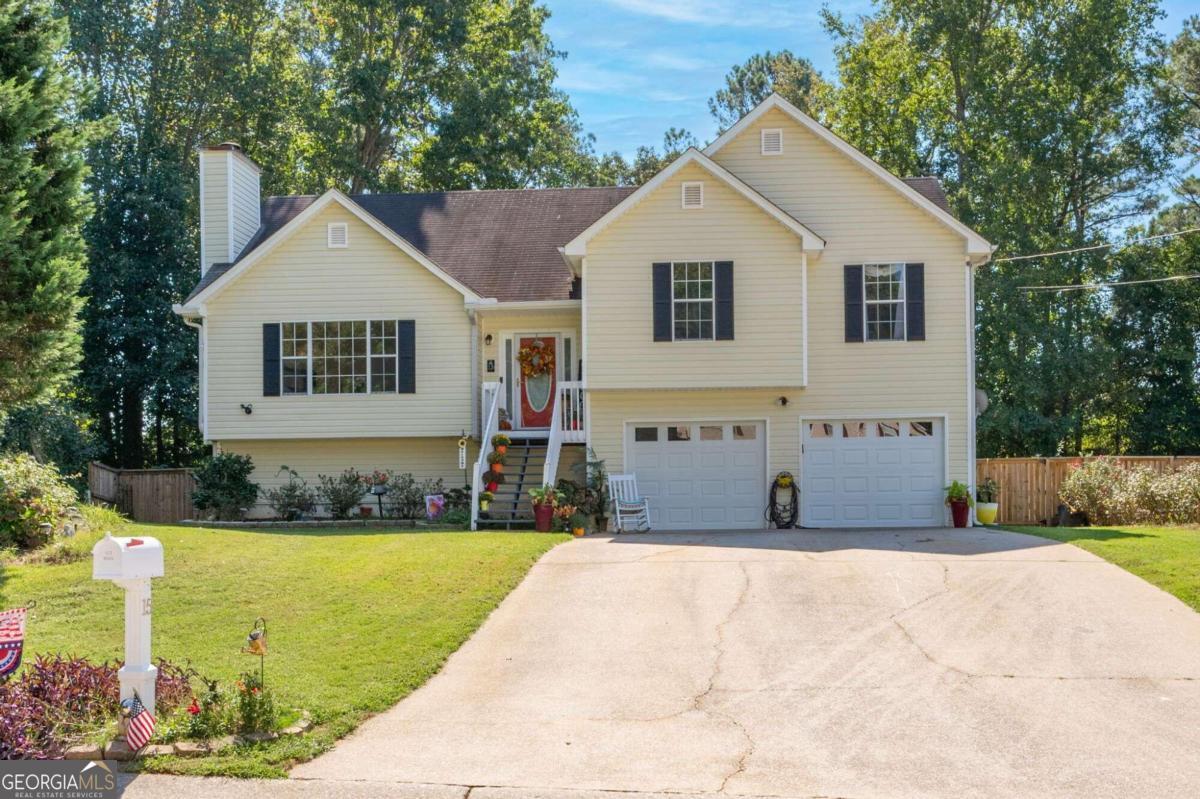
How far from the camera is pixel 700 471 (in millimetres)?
20344

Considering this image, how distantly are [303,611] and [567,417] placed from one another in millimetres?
9639

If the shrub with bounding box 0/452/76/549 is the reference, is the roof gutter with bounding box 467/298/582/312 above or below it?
above

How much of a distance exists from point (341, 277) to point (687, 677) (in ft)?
44.3

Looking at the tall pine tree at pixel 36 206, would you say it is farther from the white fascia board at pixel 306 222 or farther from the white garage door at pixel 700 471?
the white garage door at pixel 700 471

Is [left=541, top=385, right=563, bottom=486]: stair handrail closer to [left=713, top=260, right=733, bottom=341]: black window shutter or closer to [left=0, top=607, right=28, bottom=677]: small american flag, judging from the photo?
[left=713, top=260, right=733, bottom=341]: black window shutter

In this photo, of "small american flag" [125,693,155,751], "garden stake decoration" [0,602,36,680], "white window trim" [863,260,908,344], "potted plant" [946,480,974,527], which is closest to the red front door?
"white window trim" [863,260,908,344]

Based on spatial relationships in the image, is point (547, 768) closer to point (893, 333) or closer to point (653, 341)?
point (653, 341)

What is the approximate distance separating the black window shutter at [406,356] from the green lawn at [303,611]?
18.1 ft

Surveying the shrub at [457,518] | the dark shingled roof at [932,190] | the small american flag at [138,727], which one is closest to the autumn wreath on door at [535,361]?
the shrub at [457,518]

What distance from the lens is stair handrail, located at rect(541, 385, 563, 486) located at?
61.2 feet

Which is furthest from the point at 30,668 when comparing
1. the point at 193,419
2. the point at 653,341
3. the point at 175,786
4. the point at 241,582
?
the point at 193,419

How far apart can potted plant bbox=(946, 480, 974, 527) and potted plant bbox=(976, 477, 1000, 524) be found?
18.2 inches

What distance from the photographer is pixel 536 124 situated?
34844 mm

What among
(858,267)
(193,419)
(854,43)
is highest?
(854,43)
